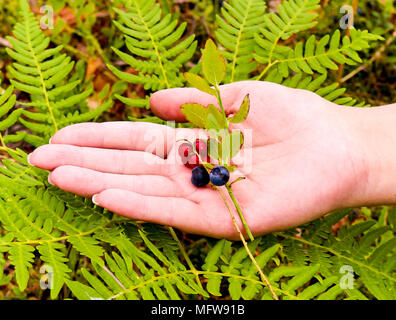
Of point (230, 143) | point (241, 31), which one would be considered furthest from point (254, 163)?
point (241, 31)

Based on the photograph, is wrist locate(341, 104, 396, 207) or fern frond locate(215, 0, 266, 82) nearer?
wrist locate(341, 104, 396, 207)

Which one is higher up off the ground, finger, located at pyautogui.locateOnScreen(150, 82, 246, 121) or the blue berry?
finger, located at pyautogui.locateOnScreen(150, 82, 246, 121)

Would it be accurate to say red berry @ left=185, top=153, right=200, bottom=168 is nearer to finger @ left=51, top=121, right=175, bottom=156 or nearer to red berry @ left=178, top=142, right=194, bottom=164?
red berry @ left=178, top=142, right=194, bottom=164

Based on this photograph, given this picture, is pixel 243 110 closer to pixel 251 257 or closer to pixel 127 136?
pixel 251 257

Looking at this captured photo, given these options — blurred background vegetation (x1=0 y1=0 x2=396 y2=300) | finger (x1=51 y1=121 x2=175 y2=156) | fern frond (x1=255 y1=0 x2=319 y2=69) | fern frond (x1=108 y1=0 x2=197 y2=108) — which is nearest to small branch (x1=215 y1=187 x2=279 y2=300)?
finger (x1=51 y1=121 x2=175 y2=156)
